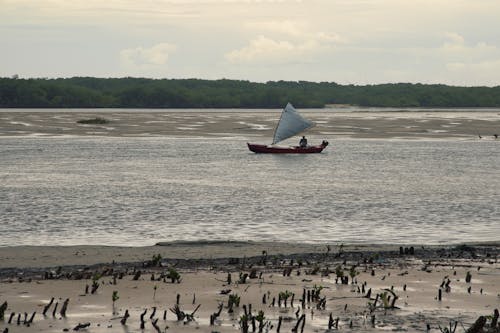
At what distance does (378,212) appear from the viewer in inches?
1186

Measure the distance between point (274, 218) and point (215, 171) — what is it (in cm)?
1987

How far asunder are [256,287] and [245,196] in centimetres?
1990

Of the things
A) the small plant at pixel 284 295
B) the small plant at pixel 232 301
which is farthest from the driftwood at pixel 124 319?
the small plant at pixel 284 295

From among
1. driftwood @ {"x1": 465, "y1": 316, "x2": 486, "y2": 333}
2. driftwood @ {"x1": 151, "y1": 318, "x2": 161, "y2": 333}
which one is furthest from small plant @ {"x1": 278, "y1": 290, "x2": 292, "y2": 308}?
driftwood @ {"x1": 465, "y1": 316, "x2": 486, "y2": 333}

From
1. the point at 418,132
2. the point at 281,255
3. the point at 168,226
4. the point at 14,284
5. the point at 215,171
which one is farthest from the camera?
the point at 418,132

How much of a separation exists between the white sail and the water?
5.35 meters

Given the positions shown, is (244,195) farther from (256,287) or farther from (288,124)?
(288,124)

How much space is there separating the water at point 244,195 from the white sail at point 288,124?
5.35 metres

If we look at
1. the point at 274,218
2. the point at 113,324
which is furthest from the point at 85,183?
the point at 113,324

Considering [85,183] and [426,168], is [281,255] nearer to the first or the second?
[85,183]

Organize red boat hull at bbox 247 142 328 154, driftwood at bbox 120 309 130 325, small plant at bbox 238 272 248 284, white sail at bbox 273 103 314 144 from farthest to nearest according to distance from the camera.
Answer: white sail at bbox 273 103 314 144, red boat hull at bbox 247 142 328 154, small plant at bbox 238 272 248 284, driftwood at bbox 120 309 130 325

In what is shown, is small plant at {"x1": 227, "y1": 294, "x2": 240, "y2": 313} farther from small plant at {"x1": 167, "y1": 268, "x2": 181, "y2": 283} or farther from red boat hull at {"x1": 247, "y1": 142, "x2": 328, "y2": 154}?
red boat hull at {"x1": 247, "y1": 142, "x2": 328, "y2": 154}

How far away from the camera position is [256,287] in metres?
15.5

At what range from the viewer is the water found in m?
25.0
